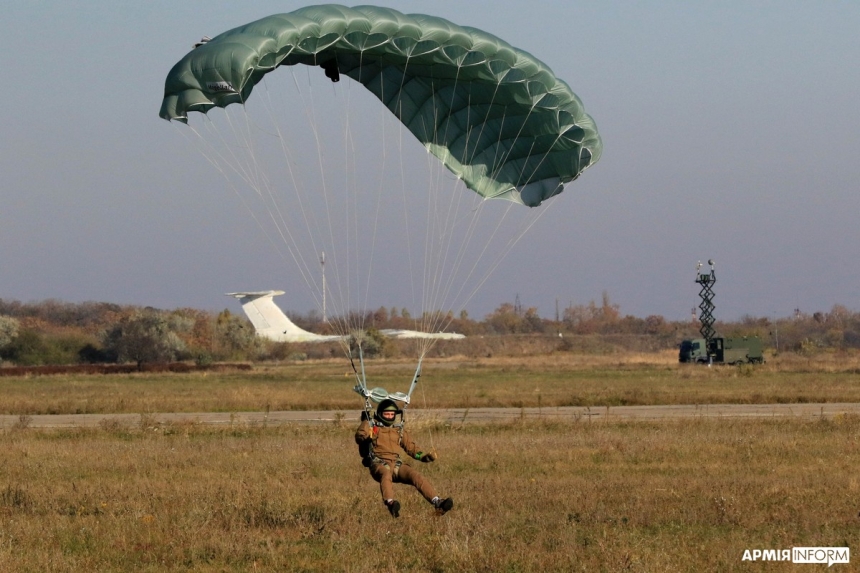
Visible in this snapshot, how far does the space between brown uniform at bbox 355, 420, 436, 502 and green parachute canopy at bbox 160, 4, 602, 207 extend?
16.4ft

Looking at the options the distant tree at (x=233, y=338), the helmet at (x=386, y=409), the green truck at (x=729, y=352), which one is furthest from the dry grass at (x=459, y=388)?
the distant tree at (x=233, y=338)

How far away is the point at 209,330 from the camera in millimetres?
89438

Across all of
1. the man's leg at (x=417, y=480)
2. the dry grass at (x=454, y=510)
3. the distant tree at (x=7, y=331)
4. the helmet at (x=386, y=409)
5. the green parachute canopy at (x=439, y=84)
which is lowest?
the dry grass at (x=454, y=510)

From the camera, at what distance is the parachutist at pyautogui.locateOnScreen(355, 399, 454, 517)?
33.2 feet

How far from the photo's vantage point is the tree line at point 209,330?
72.5m

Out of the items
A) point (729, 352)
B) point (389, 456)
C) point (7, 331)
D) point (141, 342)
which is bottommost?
point (389, 456)

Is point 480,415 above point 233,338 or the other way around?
the other way around

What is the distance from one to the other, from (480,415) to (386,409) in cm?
1581

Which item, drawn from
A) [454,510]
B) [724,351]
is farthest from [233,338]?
→ [454,510]

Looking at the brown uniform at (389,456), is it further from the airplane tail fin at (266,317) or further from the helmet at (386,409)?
the airplane tail fin at (266,317)

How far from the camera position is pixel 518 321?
133m

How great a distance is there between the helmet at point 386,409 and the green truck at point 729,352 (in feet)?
164

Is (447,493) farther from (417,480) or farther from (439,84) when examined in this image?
(439,84)

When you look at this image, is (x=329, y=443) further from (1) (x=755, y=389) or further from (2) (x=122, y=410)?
(1) (x=755, y=389)
